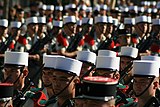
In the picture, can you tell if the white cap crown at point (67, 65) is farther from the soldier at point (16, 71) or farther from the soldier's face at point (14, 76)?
the soldier's face at point (14, 76)

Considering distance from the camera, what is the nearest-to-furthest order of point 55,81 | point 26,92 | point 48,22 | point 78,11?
point 55,81
point 26,92
point 48,22
point 78,11

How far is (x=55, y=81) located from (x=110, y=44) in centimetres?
558

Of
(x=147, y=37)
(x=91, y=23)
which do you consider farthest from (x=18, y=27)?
(x=147, y=37)

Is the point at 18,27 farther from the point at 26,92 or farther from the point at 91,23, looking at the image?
the point at 26,92

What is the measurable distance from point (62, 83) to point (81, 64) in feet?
1.85

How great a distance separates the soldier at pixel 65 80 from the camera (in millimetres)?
6125

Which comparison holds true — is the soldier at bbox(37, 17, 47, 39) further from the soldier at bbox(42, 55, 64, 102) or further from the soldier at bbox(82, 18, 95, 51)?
the soldier at bbox(42, 55, 64, 102)

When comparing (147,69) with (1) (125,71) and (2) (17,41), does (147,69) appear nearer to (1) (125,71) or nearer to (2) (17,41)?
(1) (125,71)

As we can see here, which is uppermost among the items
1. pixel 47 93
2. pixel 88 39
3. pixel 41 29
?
pixel 41 29

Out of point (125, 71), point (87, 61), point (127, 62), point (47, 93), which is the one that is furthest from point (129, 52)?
point (47, 93)

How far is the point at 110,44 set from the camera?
1170 cm

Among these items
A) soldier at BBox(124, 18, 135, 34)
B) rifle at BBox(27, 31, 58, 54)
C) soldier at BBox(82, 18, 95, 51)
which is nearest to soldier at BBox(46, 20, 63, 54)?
rifle at BBox(27, 31, 58, 54)

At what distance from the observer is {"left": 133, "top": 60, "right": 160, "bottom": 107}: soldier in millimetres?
6373

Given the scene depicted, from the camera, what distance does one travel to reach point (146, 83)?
254 inches
